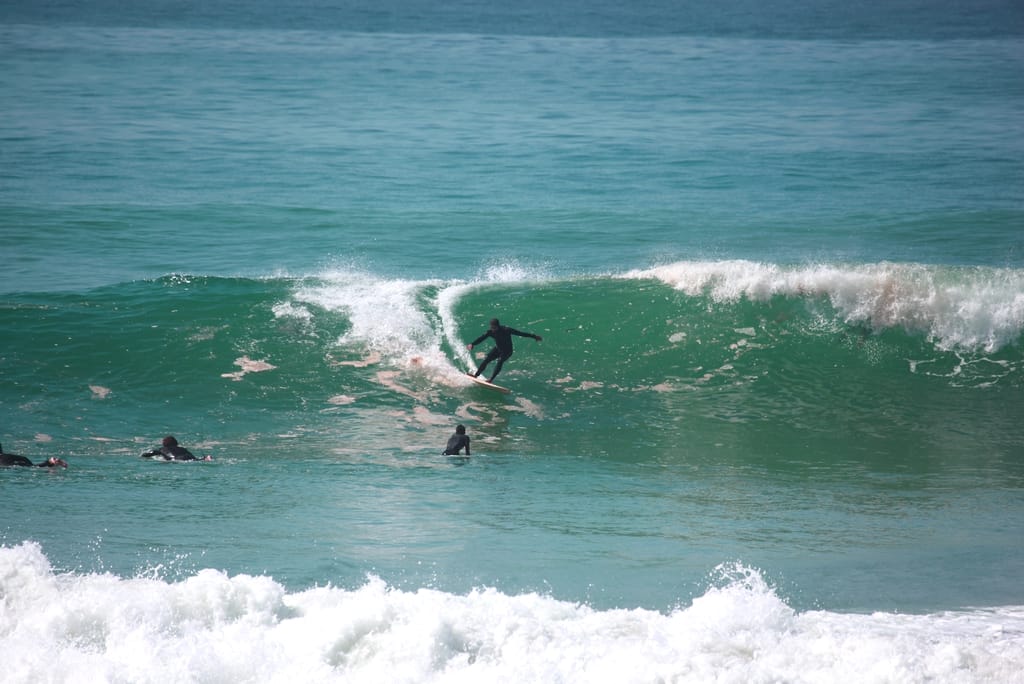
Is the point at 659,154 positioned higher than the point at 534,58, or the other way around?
the point at 534,58

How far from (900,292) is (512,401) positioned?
24.4ft

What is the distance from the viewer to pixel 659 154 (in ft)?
121

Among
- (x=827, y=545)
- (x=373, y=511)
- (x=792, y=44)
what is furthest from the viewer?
(x=792, y=44)

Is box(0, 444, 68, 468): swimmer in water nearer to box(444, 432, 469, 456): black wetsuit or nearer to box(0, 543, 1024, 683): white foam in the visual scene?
box(0, 543, 1024, 683): white foam

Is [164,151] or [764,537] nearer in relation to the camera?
[764,537]

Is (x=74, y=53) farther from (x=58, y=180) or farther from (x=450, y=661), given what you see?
(x=450, y=661)

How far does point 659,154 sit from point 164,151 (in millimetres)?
16643

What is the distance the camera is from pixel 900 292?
18141 mm

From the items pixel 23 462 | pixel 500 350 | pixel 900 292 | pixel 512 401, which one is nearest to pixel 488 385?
pixel 512 401

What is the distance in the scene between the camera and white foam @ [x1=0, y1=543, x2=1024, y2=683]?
7715mm

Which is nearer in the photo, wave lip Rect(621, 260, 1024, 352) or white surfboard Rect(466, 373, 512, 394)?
white surfboard Rect(466, 373, 512, 394)

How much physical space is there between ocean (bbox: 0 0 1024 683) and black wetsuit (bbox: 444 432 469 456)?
16 centimetres

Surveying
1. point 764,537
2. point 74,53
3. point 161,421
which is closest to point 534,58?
point 74,53

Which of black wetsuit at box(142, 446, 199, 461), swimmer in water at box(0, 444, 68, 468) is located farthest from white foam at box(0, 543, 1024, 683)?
black wetsuit at box(142, 446, 199, 461)
